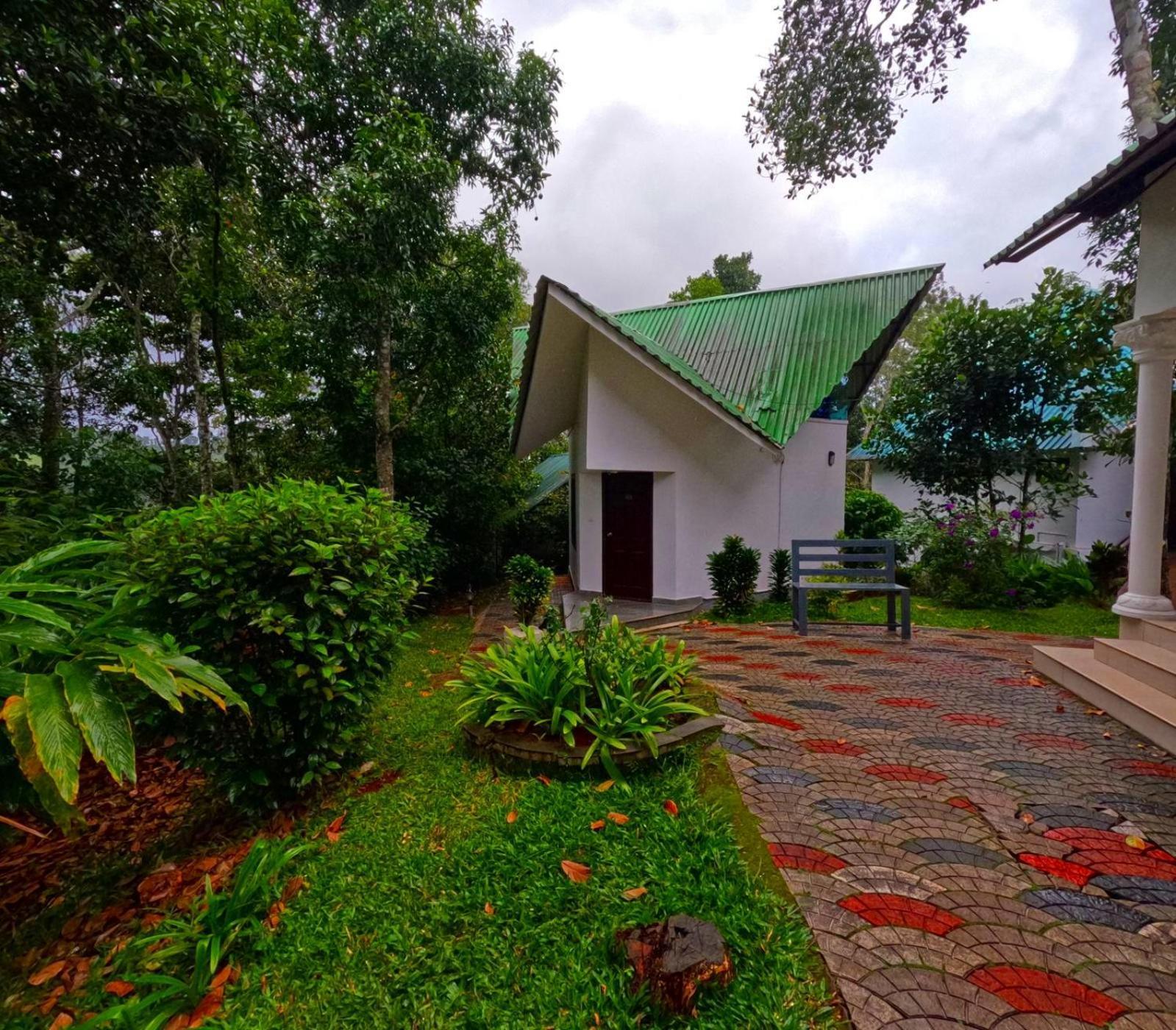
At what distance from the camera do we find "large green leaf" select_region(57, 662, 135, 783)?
170 centimetres

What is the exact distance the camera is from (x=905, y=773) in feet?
9.56

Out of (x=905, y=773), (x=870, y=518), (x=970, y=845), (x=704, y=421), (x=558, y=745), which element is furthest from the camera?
(x=870, y=518)

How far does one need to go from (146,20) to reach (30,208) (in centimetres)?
205

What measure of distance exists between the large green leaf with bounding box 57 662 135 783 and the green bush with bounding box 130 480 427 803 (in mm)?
674

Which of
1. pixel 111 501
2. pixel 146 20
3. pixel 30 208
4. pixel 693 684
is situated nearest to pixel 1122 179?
pixel 693 684

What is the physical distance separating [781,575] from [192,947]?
8.36m

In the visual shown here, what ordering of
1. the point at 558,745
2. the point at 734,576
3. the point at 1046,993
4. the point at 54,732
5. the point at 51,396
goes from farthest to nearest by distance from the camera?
1. the point at 51,396
2. the point at 734,576
3. the point at 558,745
4. the point at 54,732
5. the point at 1046,993

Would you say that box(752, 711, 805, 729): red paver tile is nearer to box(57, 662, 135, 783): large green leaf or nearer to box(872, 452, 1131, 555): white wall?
box(57, 662, 135, 783): large green leaf

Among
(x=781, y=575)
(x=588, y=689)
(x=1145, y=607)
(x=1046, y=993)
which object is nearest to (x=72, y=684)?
(x=588, y=689)

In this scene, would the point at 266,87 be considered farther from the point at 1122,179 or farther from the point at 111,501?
the point at 1122,179

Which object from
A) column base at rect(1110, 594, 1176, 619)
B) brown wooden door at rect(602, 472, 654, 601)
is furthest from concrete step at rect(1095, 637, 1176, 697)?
brown wooden door at rect(602, 472, 654, 601)

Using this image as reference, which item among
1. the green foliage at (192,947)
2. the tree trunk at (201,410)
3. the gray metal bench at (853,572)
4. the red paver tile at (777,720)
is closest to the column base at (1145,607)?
the gray metal bench at (853,572)

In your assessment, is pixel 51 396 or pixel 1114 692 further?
pixel 51 396

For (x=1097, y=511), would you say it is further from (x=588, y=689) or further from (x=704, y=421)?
(x=588, y=689)
